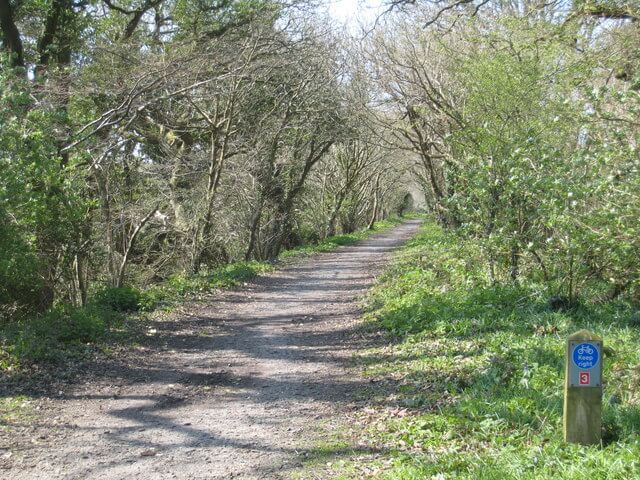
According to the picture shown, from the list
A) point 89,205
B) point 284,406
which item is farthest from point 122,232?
point 284,406

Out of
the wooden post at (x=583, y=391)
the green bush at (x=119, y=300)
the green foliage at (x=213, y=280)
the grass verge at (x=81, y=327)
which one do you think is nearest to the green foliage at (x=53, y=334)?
the grass verge at (x=81, y=327)

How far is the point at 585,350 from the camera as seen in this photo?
4.72 metres

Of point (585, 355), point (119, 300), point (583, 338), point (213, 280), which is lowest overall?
point (213, 280)

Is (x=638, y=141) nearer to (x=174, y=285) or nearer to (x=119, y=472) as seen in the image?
(x=119, y=472)

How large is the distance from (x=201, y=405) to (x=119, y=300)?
5.35 m

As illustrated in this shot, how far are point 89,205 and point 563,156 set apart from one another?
837 cm

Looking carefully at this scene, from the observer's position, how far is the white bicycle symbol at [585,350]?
4719 mm

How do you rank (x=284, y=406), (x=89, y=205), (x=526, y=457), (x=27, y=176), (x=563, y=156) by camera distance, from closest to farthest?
(x=526, y=457)
(x=284, y=406)
(x=563, y=156)
(x=27, y=176)
(x=89, y=205)

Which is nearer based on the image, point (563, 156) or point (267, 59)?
point (563, 156)

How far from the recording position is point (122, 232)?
1723 centimetres

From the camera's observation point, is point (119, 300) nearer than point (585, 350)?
No

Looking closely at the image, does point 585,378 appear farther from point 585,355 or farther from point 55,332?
point 55,332

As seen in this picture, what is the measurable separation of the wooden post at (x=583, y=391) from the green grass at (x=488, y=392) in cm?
12

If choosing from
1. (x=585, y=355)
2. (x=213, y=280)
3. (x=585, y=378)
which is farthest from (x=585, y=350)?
(x=213, y=280)
